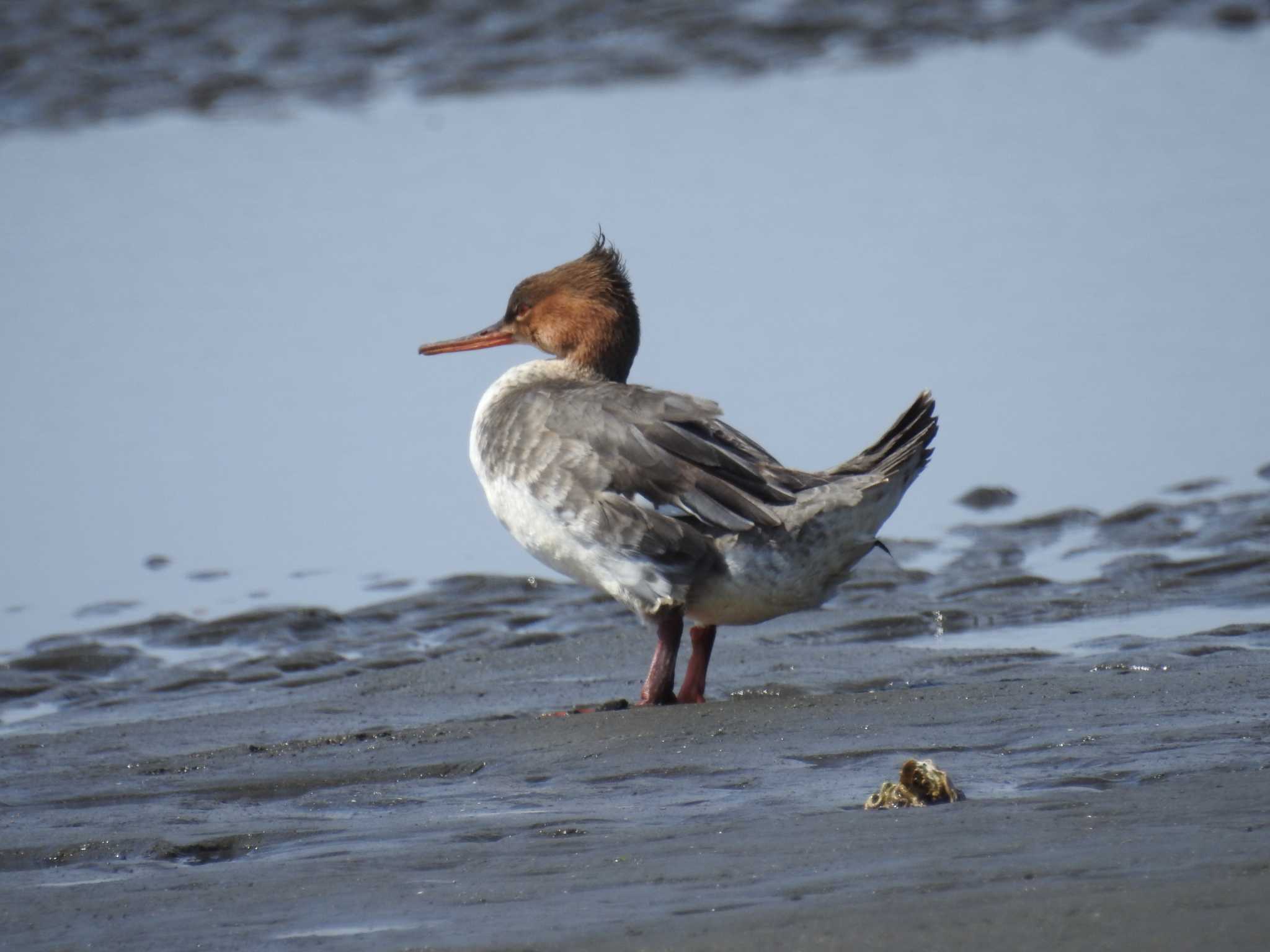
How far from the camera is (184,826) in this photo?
434 cm

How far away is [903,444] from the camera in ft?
19.0

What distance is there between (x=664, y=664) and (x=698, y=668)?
12 cm

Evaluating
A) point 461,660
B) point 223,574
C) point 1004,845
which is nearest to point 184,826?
point 1004,845

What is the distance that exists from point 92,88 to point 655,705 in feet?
37.9

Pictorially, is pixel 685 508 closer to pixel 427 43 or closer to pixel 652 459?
pixel 652 459

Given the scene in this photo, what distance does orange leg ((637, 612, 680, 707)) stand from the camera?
18.9 feet

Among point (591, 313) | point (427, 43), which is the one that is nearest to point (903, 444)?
point (591, 313)

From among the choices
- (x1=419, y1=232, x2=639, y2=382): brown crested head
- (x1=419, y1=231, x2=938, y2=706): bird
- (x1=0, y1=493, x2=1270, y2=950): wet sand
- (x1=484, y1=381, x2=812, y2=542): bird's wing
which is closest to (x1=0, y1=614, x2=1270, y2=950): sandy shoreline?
(x1=0, y1=493, x2=1270, y2=950): wet sand

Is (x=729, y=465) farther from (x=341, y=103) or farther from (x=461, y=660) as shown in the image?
(x=341, y=103)

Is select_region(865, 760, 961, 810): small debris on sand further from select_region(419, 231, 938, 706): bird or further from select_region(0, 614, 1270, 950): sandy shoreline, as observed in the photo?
select_region(419, 231, 938, 706): bird

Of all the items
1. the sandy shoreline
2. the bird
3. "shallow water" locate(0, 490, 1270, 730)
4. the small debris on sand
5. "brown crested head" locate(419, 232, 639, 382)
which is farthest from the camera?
"brown crested head" locate(419, 232, 639, 382)

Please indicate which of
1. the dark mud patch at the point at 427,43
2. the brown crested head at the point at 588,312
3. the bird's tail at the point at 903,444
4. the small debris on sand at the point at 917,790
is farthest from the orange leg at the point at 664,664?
the dark mud patch at the point at 427,43

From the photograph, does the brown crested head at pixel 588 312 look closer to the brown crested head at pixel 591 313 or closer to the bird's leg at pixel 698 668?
the brown crested head at pixel 591 313

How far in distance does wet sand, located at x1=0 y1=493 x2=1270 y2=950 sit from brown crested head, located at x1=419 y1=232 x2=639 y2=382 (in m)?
1.08
